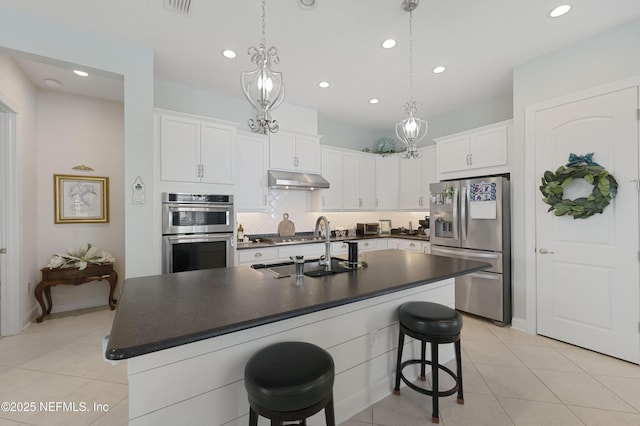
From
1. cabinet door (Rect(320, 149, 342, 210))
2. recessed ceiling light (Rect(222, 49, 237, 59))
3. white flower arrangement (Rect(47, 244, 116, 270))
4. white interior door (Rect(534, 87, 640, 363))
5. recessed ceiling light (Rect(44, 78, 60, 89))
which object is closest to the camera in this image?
white interior door (Rect(534, 87, 640, 363))

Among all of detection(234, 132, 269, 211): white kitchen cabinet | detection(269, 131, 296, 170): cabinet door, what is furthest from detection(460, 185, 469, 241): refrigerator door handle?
detection(234, 132, 269, 211): white kitchen cabinet

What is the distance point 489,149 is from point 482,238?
1.16m

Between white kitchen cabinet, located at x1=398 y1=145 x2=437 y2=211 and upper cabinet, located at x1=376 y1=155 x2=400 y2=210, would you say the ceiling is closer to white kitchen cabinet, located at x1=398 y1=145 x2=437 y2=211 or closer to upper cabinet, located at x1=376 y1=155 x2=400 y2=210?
white kitchen cabinet, located at x1=398 y1=145 x2=437 y2=211

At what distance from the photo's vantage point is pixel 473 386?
2172 mm

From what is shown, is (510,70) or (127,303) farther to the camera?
(510,70)

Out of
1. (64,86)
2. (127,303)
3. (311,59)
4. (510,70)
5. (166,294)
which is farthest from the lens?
(64,86)

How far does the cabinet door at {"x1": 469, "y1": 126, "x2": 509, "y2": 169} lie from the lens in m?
3.44

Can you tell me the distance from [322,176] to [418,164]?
1744mm

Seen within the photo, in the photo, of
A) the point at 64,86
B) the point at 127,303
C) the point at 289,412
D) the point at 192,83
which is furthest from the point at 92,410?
the point at 64,86

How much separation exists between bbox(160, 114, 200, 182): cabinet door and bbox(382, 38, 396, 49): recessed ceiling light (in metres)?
2.28

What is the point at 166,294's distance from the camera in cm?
151

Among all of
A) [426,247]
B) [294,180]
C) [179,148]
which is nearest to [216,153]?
[179,148]

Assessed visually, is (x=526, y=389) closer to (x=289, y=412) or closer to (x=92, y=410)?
(x=289, y=412)

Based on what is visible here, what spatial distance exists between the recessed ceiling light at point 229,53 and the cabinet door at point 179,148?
84 cm
